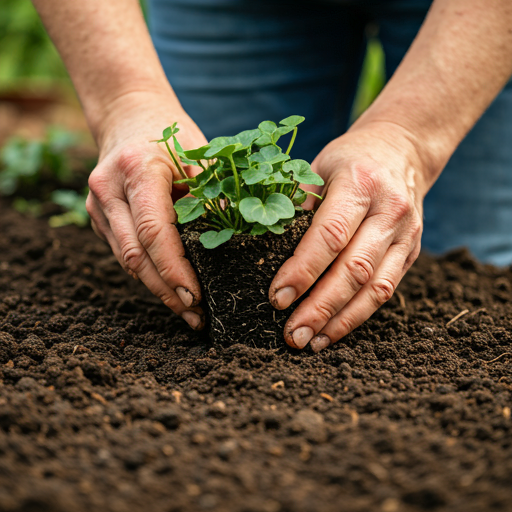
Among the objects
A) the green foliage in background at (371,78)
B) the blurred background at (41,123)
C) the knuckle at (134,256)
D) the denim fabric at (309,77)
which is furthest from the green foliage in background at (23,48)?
the knuckle at (134,256)

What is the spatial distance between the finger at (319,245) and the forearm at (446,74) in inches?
18.5

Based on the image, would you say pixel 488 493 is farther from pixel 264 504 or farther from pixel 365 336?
pixel 365 336

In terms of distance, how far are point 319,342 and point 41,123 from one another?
18.0 feet

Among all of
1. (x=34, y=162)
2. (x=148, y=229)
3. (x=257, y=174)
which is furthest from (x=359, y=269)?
(x=34, y=162)

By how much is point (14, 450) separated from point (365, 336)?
42.4 inches

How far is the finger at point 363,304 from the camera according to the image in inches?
60.4

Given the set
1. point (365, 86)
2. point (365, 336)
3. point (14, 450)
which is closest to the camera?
point (14, 450)

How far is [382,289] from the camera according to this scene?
1.54 metres

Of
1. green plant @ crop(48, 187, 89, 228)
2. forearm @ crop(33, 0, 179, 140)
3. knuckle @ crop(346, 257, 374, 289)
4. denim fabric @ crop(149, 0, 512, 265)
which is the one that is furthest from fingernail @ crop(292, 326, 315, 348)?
green plant @ crop(48, 187, 89, 228)

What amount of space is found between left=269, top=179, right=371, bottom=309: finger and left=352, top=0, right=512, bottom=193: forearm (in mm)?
469

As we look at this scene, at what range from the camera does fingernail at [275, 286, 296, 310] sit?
1.47 meters

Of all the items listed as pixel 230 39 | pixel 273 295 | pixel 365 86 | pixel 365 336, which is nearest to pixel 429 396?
pixel 365 336

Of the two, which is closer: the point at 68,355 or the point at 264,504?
the point at 264,504

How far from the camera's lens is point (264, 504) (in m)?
0.92
